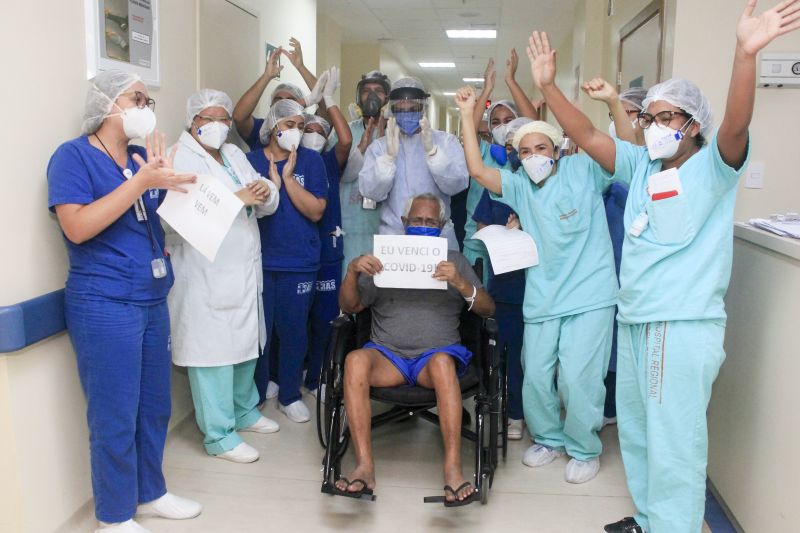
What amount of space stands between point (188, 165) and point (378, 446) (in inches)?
57.8

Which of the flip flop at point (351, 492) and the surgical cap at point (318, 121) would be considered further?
the surgical cap at point (318, 121)

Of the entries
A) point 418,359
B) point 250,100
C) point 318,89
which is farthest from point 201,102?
point 418,359

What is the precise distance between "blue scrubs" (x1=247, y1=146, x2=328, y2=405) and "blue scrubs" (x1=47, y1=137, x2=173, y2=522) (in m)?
0.88

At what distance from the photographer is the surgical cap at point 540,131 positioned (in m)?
2.57

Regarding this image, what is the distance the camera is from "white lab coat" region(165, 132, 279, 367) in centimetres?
264

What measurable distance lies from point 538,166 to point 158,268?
144cm

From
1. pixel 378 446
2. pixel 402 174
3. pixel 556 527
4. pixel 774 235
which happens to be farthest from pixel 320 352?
pixel 774 235

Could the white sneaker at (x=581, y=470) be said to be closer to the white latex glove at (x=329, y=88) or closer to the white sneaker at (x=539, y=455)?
the white sneaker at (x=539, y=455)

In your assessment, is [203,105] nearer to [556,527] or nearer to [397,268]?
Answer: [397,268]

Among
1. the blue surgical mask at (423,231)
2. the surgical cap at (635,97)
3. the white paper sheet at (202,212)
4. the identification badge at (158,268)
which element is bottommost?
the identification badge at (158,268)

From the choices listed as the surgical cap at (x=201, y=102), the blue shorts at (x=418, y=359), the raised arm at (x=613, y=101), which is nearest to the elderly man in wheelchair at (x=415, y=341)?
the blue shorts at (x=418, y=359)

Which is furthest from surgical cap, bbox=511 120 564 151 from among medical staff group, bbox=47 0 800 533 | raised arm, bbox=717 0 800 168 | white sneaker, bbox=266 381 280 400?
white sneaker, bbox=266 381 280 400

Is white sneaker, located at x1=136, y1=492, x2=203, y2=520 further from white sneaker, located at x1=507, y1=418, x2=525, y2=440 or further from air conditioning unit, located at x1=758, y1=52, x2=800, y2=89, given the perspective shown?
air conditioning unit, located at x1=758, y1=52, x2=800, y2=89

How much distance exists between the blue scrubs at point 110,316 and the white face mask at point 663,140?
5.35 ft
